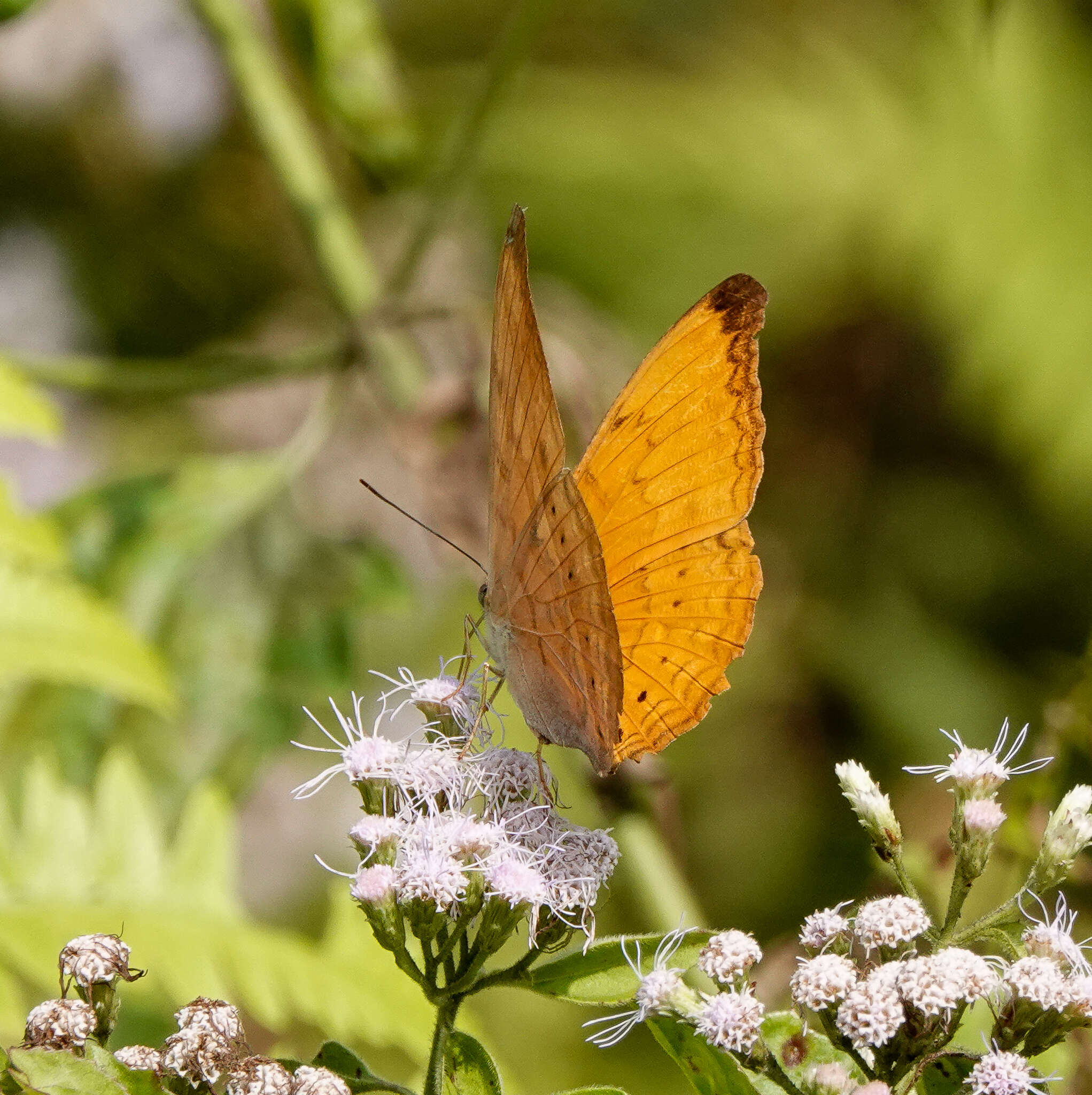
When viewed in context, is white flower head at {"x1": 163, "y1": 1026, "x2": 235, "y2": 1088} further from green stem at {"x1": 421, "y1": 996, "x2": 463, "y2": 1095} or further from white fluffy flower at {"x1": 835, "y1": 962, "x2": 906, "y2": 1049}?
white fluffy flower at {"x1": 835, "y1": 962, "x2": 906, "y2": 1049}

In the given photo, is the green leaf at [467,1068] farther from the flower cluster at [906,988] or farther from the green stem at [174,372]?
the green stem at [174,372]

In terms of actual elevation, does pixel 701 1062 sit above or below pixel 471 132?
below

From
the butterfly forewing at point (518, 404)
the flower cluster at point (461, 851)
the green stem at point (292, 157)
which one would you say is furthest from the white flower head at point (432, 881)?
the green stem at point (292, 157)

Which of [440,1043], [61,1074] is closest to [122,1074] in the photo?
[61,1074]

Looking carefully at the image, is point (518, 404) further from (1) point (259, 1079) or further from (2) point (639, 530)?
(1) point (259, 1079)

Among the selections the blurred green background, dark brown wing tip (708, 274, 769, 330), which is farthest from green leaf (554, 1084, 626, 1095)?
the blurred green background
